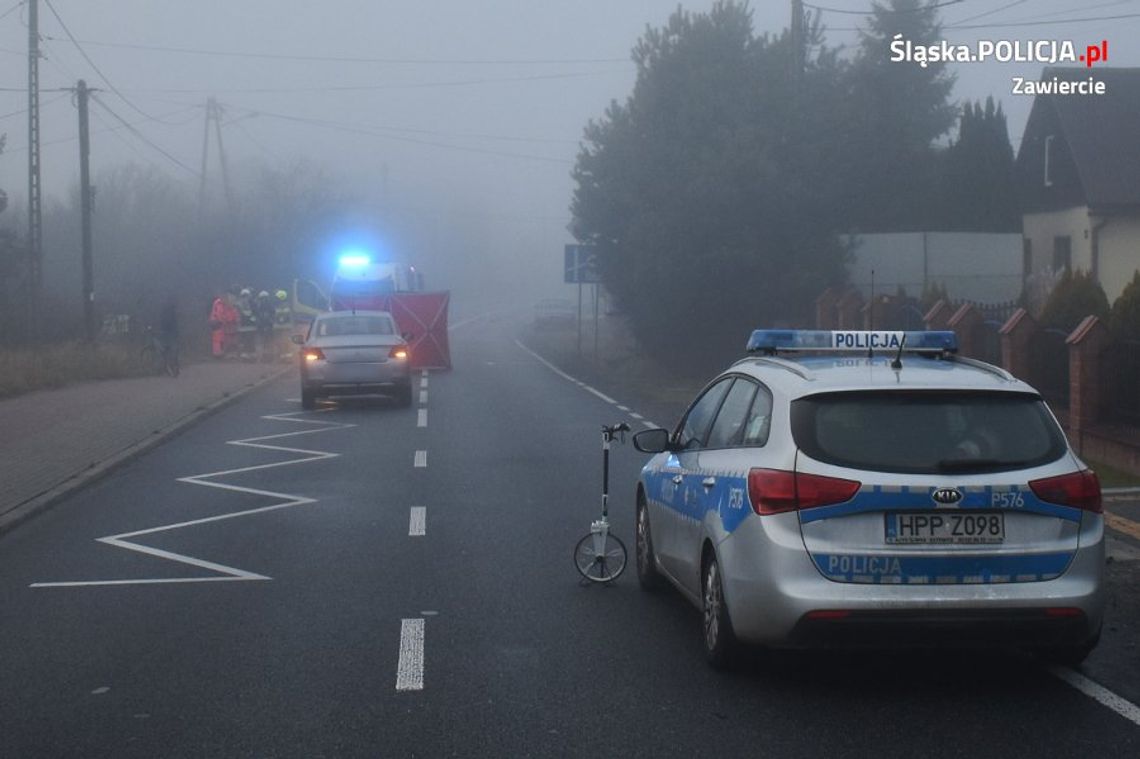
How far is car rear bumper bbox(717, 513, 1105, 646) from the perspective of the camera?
6.48 m

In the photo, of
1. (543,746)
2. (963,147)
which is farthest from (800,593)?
(963,147)

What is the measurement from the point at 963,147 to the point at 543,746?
43513 millimetres

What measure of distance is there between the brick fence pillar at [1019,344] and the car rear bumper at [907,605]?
12900mm

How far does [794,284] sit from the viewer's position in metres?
31.7

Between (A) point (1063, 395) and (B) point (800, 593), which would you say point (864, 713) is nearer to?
(B) point (800, 593)

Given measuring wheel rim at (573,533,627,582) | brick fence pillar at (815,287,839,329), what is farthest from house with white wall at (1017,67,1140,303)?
measuring wheel rim at (573,533,627,582)

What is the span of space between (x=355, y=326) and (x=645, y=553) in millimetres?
16519

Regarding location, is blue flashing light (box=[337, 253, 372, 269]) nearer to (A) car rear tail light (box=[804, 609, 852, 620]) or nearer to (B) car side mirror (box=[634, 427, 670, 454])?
(B) car side mirror (box=[634, 427, 670, 454])

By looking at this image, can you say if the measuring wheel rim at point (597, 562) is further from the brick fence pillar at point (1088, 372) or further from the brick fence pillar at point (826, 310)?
the brick fence pillar at point (826, 310)

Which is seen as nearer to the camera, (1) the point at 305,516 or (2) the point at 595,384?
(1) the point at 305,516

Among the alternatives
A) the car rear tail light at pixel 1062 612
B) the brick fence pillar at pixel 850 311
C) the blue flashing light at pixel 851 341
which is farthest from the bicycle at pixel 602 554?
the brick fence pillar at pixel 850 311

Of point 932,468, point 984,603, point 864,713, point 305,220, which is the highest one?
point 305,220

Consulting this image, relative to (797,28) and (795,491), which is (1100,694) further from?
(797,28)

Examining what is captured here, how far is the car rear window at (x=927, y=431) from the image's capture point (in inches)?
262
